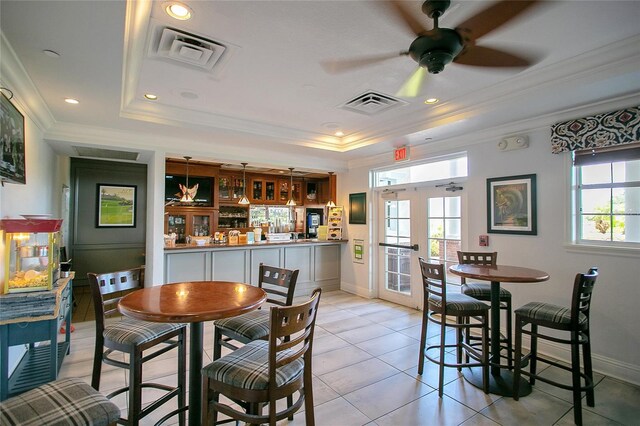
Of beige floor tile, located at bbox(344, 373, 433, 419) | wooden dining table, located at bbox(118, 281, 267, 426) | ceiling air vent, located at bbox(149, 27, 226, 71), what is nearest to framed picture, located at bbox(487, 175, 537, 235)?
beige floor tile, located at bbox(344, 373, 433, 419)

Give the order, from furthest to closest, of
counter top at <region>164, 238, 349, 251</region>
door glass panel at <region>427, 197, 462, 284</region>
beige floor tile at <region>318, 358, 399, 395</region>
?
counter top at <region>164, 238, 349, 251</region> → door glass panel at <region>427, 197, 462, 284</region> → beige floor tile at <region>318, 358, 399, 395</region>

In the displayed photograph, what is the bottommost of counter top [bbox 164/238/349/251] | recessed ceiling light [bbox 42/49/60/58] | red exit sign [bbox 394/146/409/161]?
counter top [bbox 164/238/349/251]

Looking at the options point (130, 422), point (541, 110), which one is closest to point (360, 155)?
point (541, 110)

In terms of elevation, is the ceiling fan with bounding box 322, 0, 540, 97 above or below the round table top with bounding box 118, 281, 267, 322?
above

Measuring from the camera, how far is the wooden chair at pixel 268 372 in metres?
1.49

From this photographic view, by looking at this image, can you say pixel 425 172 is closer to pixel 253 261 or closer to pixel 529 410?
pixel 253 261

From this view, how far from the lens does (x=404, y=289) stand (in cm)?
505

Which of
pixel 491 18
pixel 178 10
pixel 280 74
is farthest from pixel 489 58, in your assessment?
pixel 178 10

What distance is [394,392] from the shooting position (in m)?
2.56

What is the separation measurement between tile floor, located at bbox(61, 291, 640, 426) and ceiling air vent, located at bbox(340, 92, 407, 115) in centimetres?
265

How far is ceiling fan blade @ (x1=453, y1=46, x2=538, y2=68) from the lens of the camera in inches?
90.4

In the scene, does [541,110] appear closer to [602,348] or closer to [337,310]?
[602,348]

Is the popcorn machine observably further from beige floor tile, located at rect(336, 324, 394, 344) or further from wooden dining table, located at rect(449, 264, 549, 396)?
wooden dining table, located at rect(449, 264, 549, 396)

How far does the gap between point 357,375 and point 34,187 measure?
3824 millimetres
